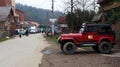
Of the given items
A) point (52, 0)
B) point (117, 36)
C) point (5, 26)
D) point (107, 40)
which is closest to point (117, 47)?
point (117, 36)

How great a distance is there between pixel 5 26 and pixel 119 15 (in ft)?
184

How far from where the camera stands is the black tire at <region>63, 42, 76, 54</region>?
2470 cm

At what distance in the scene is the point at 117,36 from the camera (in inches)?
1097

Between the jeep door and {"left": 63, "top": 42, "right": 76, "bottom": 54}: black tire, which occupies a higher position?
the jeep door

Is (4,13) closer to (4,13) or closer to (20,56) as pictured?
(4,13)

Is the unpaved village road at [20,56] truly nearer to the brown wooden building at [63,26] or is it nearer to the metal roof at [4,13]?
the brown wooden building at [63,26]

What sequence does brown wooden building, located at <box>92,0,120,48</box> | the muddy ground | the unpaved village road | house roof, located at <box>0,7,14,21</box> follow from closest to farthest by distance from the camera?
the muddy ground, the unpaved village road, brown wooden building, located at <box>92,0,120,48</box>, house roof, located at <box>0,7,14,21</box>

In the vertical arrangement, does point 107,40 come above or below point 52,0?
below

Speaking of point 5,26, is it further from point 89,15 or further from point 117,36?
point 117,36

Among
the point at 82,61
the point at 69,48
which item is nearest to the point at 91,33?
the point at 69,48

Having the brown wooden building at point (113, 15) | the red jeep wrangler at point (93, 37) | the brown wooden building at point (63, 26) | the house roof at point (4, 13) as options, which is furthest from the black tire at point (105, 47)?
the house roof at point (4, 13)

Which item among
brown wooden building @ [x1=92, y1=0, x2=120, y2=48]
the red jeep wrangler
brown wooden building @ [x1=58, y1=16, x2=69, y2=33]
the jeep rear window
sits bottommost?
brown wooden building @ [x1=58, y1=16, x2=69, y2=33]

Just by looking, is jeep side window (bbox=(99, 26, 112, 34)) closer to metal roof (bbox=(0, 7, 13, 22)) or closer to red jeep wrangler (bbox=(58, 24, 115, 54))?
red jeep wrangler (bbox=(58, 24, 115, 54))

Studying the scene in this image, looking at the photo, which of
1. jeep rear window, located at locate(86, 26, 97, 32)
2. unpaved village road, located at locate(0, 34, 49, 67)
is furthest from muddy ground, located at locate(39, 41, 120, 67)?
jeep rear window, located at locate(86, 26, 97, 32)
